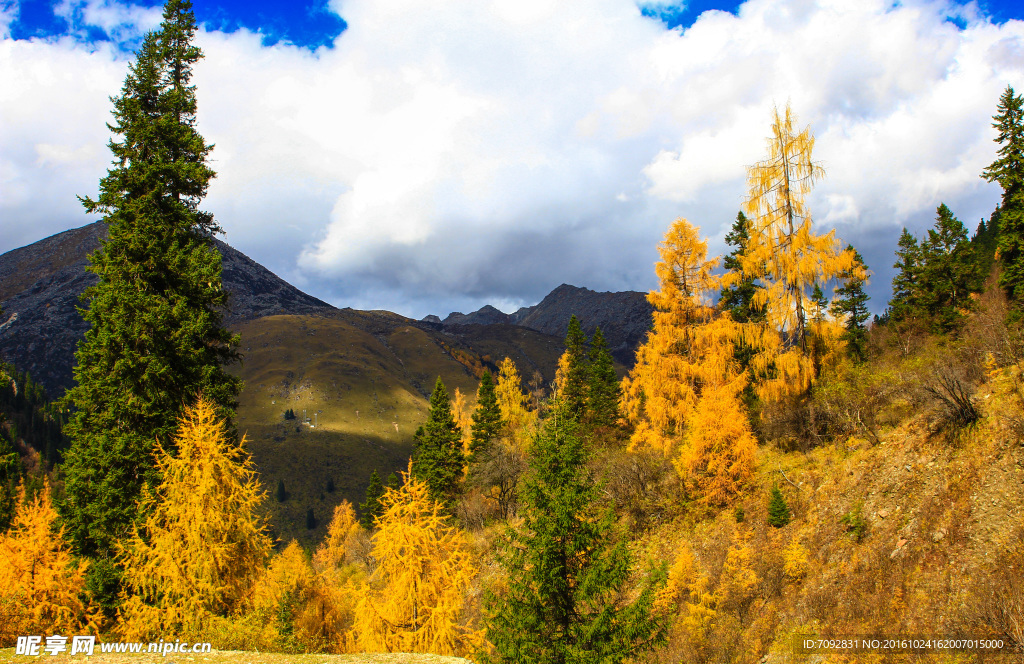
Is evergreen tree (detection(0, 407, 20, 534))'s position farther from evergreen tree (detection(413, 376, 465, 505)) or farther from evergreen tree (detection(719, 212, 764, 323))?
evergreen tree (detection(719, 212, 764, 323))

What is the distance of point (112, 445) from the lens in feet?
44.3

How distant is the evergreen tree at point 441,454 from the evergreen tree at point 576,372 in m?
10.5

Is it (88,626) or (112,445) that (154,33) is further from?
(88,626)

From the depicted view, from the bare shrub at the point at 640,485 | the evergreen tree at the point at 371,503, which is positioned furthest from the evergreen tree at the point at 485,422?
the bare shrub at the point at 640,485

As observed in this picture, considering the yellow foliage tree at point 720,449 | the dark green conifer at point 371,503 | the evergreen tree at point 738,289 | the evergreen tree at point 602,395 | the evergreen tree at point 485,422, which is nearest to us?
the yellow foliage tree at point 720,449

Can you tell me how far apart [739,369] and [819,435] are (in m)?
5.39

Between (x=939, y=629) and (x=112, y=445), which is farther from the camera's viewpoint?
(x=112, y=445)

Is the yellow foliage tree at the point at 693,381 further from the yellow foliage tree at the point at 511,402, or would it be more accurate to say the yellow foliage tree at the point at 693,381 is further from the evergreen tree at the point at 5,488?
the evergreen tree at the point at 5,488

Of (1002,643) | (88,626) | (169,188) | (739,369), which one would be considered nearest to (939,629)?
(1002,643)

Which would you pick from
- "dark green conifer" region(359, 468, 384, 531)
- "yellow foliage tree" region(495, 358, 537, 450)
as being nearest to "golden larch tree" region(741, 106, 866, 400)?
"yellow foliage tree" region(495, 358, 537, 450)

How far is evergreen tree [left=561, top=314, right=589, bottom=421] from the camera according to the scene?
42938 millimetres

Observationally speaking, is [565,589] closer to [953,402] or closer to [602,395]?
[953,402]

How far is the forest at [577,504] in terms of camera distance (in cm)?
1117

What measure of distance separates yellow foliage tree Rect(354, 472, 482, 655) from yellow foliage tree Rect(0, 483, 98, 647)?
24.5 ft
